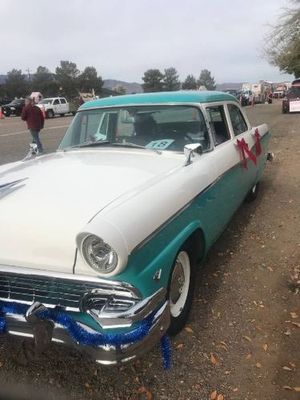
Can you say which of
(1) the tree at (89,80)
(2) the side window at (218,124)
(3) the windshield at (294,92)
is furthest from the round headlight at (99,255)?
(1) the tree at (89,80)

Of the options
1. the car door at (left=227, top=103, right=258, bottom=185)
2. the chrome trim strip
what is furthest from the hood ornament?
the car door at (left=227, top=103, right=258, bottom=185)

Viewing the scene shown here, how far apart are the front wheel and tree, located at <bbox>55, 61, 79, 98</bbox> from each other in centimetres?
8030

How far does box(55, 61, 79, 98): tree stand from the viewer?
82.2m

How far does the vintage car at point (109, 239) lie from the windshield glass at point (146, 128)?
46mm

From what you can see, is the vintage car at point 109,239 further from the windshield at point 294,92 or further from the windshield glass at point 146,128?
the windshield at point 294,92

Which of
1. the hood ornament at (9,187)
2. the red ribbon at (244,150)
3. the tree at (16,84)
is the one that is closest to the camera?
the hood ornament at (9,187)

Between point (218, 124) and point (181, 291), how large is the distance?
1.97 meters

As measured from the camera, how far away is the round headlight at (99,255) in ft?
7.74

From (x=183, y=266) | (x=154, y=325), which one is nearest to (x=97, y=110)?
(x=183, y=266)

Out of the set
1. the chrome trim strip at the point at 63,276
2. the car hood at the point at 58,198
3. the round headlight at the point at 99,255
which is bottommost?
the chrome trim strip at the point at 63,276

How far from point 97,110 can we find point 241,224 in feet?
7.50

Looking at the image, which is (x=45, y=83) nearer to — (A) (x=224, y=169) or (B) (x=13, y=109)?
(B) (x=13, y=109)

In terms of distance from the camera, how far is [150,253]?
8.45ft

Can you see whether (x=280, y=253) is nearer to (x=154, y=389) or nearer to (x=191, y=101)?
(x=191, y=101)
